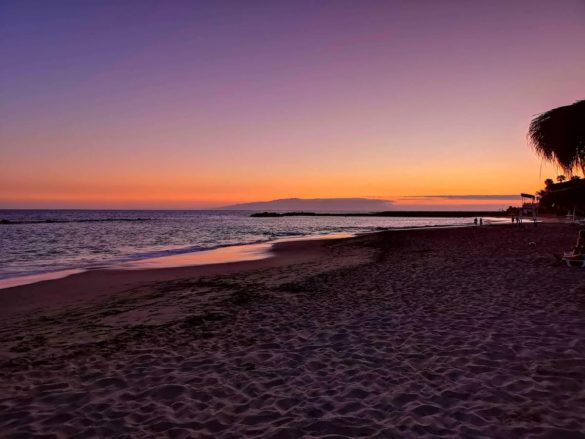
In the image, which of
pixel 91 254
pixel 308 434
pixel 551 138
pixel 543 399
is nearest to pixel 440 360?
pixel 543 399

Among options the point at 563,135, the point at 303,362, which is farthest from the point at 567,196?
the point at 303,362

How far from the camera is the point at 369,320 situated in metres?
8.77

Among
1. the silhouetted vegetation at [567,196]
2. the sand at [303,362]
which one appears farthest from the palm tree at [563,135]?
the sand at [303,362]

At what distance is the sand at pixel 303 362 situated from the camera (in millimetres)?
4562

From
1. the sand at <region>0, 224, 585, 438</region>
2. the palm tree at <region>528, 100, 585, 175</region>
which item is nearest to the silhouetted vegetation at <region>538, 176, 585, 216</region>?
the palm tree at <region>528, 100, 585, 175</region>

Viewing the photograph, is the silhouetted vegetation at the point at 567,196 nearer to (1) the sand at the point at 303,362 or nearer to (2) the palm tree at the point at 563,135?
(2) the palm tree at the point at 563,135

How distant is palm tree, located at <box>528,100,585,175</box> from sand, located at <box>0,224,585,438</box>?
12.7 ft

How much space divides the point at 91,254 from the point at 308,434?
2710 centimetres

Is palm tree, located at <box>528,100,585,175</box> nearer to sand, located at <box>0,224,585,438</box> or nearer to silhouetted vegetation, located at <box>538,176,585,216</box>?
silhouetted vegetation, located at <box>538,176,585,216</box>

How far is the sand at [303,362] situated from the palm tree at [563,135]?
3.87 metres

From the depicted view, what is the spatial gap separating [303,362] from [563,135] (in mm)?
11190

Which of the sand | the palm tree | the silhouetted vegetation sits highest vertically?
the palm tree

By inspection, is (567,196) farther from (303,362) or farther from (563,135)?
(303,362)

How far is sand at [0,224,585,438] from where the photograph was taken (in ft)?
15.0
